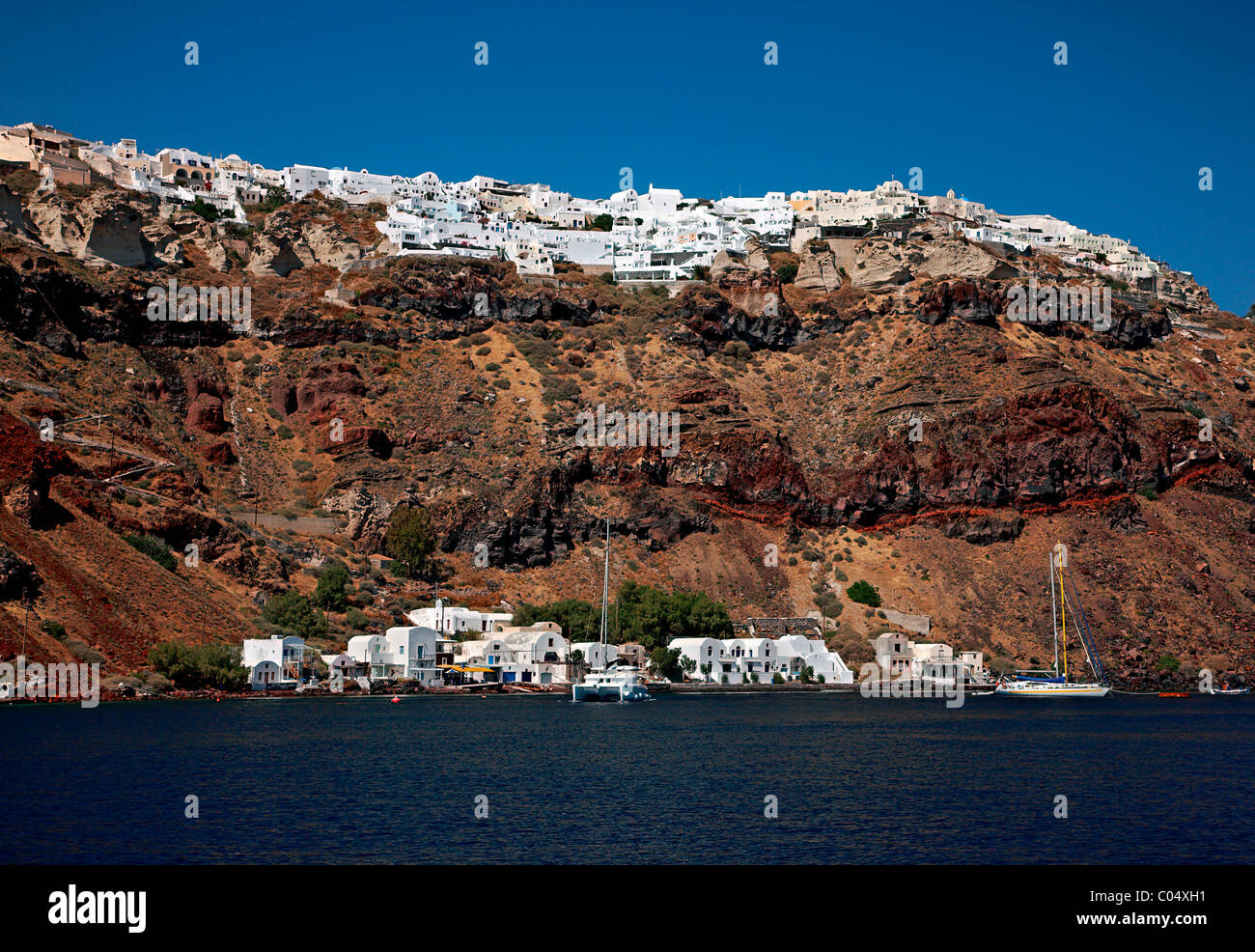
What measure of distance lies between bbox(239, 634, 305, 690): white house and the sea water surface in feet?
25.0

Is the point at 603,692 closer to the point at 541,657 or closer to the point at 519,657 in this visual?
the point at 541,657

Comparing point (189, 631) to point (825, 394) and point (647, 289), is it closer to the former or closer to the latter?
point (825, 394)

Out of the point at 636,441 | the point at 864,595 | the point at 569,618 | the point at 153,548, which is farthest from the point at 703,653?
the point at 153,548

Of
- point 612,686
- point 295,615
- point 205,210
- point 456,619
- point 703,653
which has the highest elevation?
point 205,210

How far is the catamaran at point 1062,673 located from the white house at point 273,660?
56.5 meters

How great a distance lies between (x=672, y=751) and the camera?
189ft

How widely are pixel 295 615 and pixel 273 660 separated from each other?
648 cm

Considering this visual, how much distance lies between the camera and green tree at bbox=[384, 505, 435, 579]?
104 m

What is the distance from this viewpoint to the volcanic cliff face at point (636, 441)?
104 m

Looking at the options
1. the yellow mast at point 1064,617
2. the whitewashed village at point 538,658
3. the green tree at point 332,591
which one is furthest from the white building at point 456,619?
the yellow mast at point 1064,617

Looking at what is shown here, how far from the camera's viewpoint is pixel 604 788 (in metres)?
45.5

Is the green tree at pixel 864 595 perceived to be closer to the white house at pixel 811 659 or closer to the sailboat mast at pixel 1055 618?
the white house at pixel 811 659

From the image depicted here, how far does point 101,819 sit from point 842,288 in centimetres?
12264
